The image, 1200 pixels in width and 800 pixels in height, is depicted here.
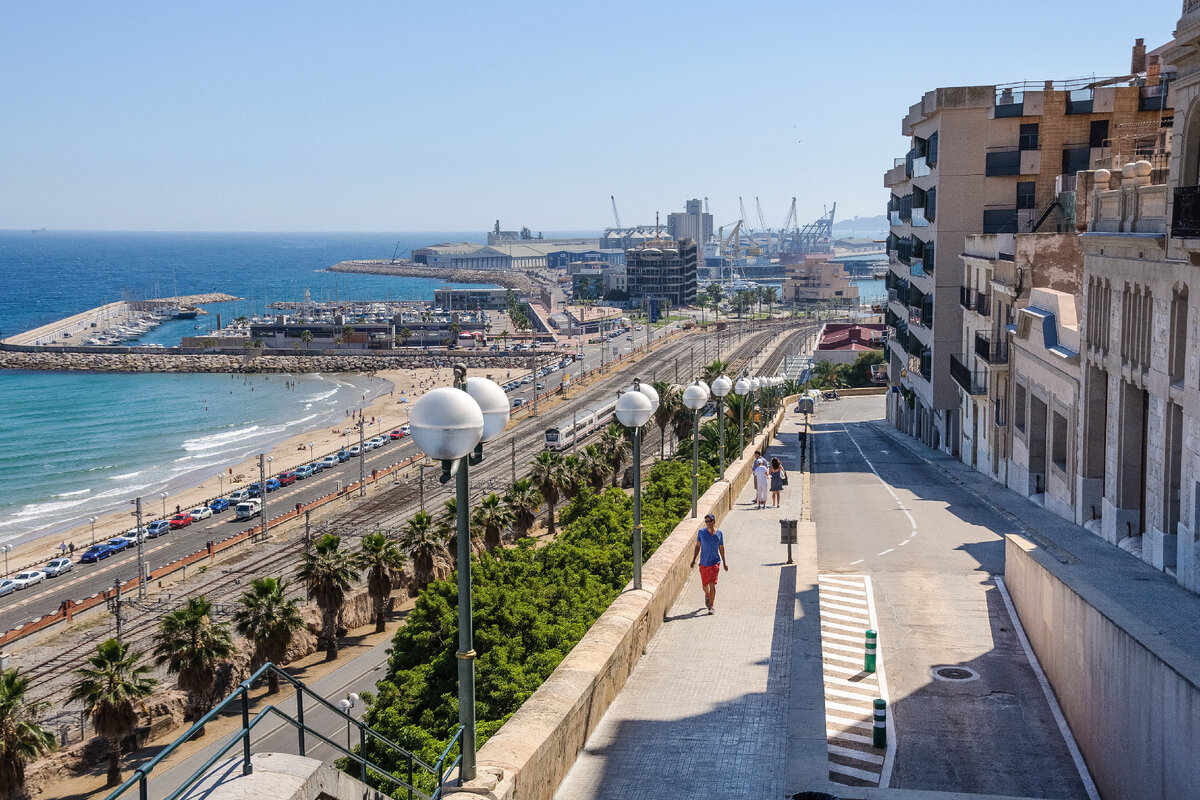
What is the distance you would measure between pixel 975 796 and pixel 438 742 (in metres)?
7.28

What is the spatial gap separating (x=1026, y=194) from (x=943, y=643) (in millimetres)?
35528

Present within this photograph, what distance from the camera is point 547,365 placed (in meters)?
140

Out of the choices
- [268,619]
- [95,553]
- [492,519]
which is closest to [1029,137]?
[492,519]

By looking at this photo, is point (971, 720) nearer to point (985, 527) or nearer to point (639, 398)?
point (639, 398)

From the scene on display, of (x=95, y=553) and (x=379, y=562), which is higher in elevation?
(x=379, y=562)

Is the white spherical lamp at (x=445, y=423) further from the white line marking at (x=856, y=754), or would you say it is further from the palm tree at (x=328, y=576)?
the palm tree at (x=328, y=576)

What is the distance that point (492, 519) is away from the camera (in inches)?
1794

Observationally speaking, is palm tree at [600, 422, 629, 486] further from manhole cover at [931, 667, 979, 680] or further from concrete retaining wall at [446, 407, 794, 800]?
concrete retaining wall at [446, 407, 794, 800]

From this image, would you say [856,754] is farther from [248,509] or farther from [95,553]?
[248,509]

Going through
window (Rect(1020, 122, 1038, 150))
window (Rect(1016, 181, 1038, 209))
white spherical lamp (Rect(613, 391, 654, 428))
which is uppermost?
window (Rect(1020, 122, 1038, 150))

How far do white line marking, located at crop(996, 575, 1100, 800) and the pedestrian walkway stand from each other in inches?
134

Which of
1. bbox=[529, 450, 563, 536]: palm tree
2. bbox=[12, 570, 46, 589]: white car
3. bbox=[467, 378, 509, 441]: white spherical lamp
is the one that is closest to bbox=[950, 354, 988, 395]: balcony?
bbox=[529, 450, 563, 536]: palm tree

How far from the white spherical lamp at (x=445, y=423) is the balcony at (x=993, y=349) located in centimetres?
3272

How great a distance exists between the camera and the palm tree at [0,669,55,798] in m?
26.0
